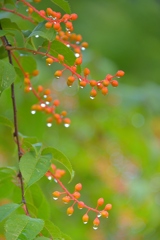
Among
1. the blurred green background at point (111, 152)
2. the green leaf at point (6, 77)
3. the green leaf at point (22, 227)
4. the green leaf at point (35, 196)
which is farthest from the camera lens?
the blurred green background at point (111, 152)

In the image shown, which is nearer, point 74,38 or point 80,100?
point 74,38

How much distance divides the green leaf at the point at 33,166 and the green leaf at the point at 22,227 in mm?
62

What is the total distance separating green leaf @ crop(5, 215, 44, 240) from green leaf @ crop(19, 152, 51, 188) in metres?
0.06

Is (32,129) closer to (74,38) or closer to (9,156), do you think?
(9,156)

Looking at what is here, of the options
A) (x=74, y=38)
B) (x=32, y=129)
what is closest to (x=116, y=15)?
(x=32, y=129)

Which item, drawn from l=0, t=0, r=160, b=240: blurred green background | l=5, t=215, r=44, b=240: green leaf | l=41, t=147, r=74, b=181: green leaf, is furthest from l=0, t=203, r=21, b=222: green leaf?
l=0, t=0, r=160, b=240: blurred green background

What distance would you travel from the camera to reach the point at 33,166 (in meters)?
1.13

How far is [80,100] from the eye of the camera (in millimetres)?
3016

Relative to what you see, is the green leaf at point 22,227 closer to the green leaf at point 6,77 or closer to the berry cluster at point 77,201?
the berry cluster at point 77,201

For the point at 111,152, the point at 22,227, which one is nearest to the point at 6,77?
the point at 22,227

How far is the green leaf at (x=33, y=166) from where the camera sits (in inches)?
42.9

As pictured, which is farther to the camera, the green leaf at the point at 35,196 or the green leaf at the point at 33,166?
the green leaf at the point at 35,196

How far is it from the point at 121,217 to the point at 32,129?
1031 millimetres

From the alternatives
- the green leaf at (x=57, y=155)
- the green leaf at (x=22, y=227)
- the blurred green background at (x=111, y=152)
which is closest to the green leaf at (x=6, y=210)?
the green leaf at (x=22, y=227)
